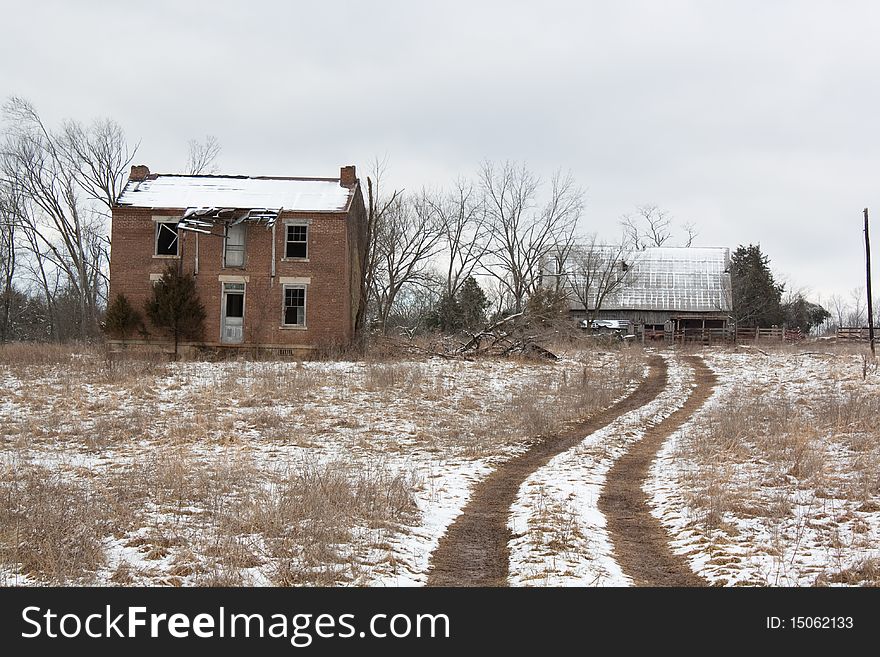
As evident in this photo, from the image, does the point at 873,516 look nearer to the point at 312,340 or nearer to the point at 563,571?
the point at 563,571

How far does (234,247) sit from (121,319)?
5.29 m

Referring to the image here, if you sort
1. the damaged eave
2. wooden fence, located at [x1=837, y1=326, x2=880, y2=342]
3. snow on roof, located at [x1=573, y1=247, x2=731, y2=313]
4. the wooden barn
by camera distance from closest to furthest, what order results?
the damaged eave < wooden fence, located at [x1=837, y1=326, x2=880, y2=342] < the wooden barn < snow on roof, located at [x1=573, y1=247, x2=731, y2=313]

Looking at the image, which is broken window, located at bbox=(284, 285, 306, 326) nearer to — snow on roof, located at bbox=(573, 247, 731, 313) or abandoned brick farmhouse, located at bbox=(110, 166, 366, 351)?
abandoned brick farmhouse, located at bbox=(110, 166, 366, 351)

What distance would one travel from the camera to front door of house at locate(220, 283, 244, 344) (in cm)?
3225

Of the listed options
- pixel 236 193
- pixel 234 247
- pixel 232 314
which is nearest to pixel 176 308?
pixel 232 314

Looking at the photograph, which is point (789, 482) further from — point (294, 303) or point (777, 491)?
point (294, 303)

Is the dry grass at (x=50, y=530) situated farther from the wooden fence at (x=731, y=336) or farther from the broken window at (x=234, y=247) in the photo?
the wooden fence at (x=731, y=336)

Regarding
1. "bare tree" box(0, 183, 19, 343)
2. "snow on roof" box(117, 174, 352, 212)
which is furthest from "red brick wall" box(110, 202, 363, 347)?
"bare tree" box(0, 183, 19, 343)

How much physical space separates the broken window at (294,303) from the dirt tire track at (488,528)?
16.6 m

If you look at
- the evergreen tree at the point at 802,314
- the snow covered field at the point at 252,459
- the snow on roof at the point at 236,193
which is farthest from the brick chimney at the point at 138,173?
the evergreen tree at the point at 802,314

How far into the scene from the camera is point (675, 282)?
57.2 m

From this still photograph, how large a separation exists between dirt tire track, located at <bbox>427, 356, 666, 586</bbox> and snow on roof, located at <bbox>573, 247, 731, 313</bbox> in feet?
130

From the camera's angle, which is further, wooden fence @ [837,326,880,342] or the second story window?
wooden fence @ [837,326,880,342]

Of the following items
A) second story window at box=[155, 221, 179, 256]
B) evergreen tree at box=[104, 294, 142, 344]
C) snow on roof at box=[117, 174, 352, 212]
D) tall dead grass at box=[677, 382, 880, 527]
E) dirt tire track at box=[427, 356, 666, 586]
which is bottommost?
dirt tire track at box=[427, 356, 666, 586]
